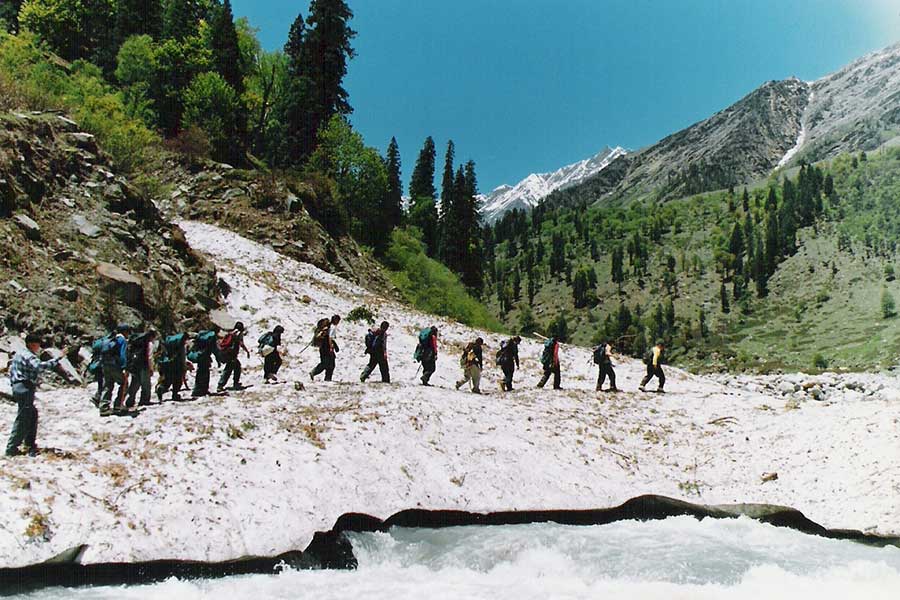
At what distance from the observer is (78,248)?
18.9 metres

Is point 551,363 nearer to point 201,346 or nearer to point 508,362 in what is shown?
point 508,362

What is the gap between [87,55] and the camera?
205 feet

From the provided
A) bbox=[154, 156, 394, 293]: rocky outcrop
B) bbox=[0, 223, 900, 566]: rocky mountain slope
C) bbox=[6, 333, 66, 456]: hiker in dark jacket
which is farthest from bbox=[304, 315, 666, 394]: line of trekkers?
bbox=[154, 156, 394, 293]: rocky outcrop

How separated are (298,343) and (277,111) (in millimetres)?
38690

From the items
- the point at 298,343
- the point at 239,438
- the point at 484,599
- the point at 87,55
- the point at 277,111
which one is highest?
the point at 87,55

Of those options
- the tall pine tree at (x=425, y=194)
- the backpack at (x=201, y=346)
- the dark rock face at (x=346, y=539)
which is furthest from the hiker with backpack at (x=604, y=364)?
the tall pine tree at (x=425, y=194)

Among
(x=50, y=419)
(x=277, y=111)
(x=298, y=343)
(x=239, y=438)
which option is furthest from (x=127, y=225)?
(x=277, y=111)

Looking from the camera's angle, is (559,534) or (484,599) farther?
(559,534)

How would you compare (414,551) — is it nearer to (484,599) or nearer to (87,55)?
(484,599)

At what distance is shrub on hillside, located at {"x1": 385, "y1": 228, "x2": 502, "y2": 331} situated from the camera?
150 feet

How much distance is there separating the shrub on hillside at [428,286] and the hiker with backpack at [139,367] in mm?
29659

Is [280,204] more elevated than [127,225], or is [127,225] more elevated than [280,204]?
[280,204]

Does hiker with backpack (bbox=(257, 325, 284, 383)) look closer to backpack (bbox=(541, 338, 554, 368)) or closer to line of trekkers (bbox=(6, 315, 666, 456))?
line of trekkers (bbox=(6, 315, 666, 456))

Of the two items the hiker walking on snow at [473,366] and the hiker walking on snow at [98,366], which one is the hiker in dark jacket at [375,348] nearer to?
the hiker walking on snow at [473,366]
